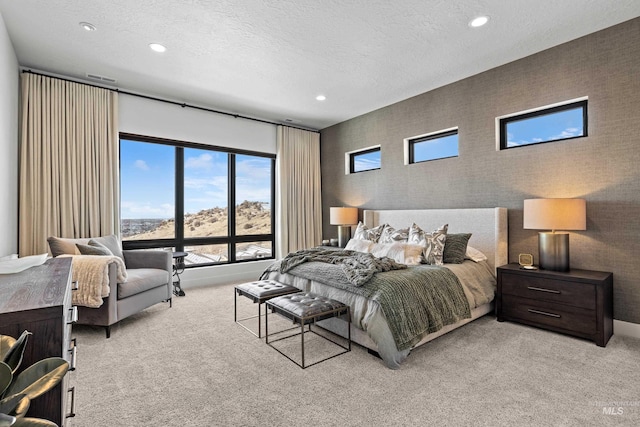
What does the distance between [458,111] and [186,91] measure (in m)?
3.60

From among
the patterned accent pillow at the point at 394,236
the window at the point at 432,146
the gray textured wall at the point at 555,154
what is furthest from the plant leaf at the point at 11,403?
the window at the point at 432,146

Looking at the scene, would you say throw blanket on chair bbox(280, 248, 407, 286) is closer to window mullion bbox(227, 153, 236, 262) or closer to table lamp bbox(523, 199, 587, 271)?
table lamp bbox(523, 199, 587, 271)

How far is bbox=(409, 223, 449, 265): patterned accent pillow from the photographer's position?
329 centimetres

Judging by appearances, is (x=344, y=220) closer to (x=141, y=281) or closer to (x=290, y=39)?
(x=290, y=39)

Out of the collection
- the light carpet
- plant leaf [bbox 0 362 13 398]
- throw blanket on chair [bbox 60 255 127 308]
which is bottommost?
the light carpet

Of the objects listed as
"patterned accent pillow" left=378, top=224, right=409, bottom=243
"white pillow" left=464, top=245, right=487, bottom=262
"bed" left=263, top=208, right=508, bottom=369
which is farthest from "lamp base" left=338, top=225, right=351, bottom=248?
"white pillow" left=464, top=245, right=487, bottom=262

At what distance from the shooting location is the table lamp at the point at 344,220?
517cm

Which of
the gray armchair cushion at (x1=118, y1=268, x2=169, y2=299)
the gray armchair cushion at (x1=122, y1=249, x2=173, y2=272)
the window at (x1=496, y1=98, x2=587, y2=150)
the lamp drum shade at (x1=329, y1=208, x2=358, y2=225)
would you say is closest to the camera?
the gray armchair cushion at (x1=118, y1=268, x2=169, y2=299)

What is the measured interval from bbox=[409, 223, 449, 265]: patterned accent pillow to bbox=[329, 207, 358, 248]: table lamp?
168 centimetres

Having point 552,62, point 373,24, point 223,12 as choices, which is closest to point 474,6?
point 373,24

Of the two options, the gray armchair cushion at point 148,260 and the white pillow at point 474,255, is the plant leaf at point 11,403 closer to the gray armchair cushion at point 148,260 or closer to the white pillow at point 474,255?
the gray armchair cushion at point 148,260

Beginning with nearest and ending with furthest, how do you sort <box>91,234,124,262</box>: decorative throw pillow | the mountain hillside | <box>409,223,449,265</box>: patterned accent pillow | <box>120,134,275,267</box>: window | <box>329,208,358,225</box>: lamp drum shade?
<box>409,223,449,265</box>: patterned accent pillow → <box>91,234,124,262</box>: decorative throw pillow → <box>120,134,275,267</box>: window → the mountain hillside → <box>329,208,358,225</box>: lamp drum shade

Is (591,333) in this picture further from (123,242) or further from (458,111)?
(123,242)

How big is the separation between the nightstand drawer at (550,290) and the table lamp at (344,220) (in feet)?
8.18
